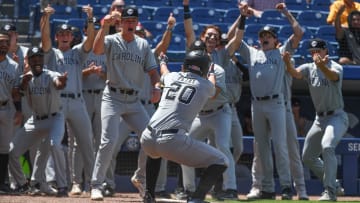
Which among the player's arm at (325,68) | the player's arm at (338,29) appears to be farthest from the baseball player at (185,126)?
the player's arm at (338,29)

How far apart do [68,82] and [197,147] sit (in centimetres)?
279

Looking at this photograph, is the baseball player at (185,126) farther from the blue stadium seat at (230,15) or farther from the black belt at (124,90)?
the blue stadium seat at (230,15)

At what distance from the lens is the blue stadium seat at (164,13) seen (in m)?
14.4

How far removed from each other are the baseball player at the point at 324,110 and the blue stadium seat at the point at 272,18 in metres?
4.17

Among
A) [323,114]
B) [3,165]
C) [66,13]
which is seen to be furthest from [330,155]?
[66,13]

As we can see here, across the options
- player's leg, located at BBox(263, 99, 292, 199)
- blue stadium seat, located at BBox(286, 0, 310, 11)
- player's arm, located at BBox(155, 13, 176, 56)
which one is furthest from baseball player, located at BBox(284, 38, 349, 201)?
blue stadium seat, located at BBox(286, 0, 310, 11)

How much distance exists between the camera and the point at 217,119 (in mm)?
9547

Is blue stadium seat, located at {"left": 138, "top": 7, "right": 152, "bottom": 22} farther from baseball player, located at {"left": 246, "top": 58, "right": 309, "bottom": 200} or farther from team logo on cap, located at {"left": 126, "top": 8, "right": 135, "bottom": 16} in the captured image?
team logo on cap, located at {"left": 126, "top": 8, "right": 135, "bottom": 16}

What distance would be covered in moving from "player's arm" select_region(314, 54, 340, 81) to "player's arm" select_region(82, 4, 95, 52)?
2381mm

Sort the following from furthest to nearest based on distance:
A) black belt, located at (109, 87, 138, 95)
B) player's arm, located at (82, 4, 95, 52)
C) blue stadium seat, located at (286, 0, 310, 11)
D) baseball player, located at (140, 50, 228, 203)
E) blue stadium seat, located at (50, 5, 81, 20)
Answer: blue stadium seat, located at (286, 0, 310, 11), blue stadium seat, located at (50, 5, 81, 20), player's arm, located at (82, 4, 95, 52), black belt, located at (109, 87, 138, 95), baseball player, located at (140, 50, 228, 203)

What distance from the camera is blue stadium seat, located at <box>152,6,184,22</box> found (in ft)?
47.2

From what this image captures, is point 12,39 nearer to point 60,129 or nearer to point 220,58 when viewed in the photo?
point 60,129

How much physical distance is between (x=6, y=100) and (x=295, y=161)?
3249 millimetres

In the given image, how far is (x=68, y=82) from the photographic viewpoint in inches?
390
